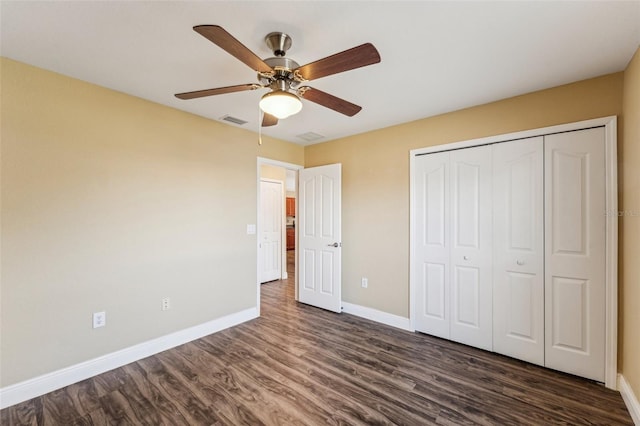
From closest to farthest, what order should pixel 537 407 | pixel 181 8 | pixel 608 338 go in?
pixel 181 8 → pixel 537 407 → pixel 608 338

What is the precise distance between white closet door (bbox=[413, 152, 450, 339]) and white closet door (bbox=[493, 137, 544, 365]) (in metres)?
0.46

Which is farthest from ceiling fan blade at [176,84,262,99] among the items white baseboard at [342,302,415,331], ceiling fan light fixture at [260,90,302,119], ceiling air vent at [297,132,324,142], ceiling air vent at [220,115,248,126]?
white baseboard at [342,302,415,331]

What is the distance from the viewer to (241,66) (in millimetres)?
2016

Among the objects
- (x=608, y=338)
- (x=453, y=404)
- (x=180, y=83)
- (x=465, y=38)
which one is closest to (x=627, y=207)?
(x=608, y=338)

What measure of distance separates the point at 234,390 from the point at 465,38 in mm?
2967

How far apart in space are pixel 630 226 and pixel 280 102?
255 centimetres

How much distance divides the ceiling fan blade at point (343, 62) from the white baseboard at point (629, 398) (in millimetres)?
2718

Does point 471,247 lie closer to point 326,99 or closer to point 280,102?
point 326,99

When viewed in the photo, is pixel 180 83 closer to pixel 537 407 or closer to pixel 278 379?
pixel 278 379

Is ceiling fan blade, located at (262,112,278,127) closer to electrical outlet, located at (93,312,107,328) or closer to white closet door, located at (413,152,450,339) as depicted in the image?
white closet door, located at (413,152,450,339)

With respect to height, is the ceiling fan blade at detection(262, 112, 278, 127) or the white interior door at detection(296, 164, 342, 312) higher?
the ceiling fan blade at detection(262, 112, 278, 127)

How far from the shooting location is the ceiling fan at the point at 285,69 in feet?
4.41

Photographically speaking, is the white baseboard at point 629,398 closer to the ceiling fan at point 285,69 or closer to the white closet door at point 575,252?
the white closet door at point 575,252

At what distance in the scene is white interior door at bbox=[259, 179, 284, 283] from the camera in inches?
212
